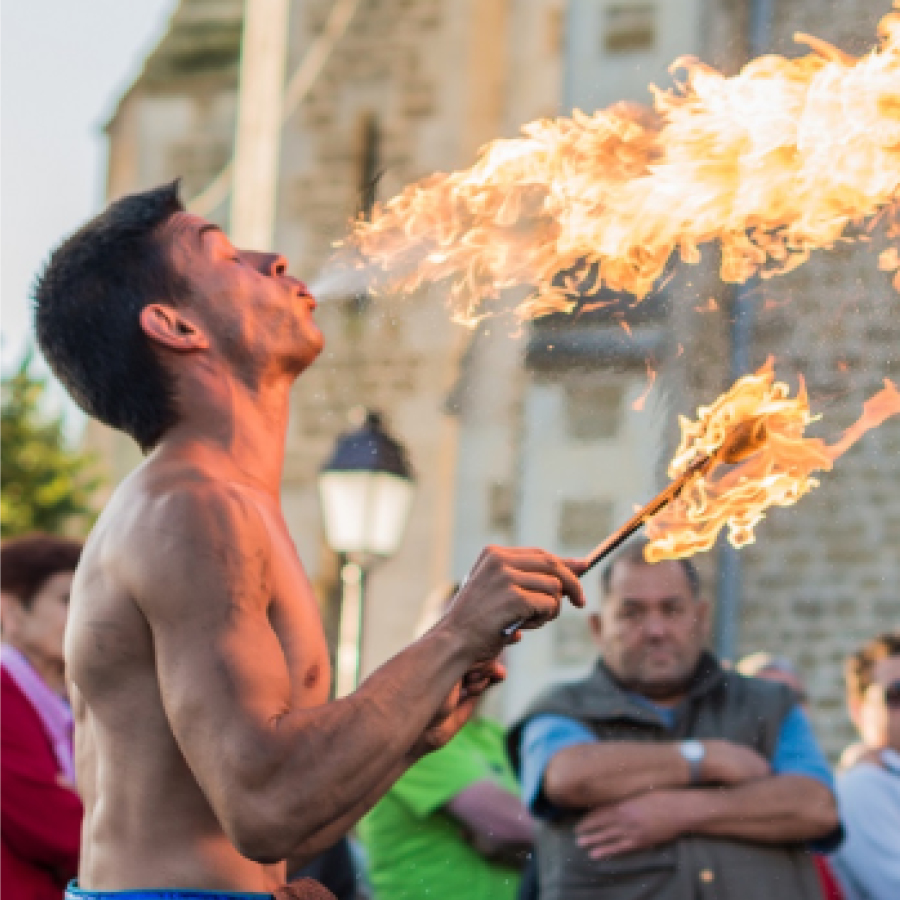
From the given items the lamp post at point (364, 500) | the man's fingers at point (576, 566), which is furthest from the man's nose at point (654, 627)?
the lamp post at point (364, 500)

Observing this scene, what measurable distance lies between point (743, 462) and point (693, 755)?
72 centimetres

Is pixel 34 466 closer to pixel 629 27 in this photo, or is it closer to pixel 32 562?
pixel 629 27

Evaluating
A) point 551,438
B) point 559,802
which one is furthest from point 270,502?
→ point 551,438

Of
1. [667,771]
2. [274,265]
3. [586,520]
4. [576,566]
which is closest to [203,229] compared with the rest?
[274,265]

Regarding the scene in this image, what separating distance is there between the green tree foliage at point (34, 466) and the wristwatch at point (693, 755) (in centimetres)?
762

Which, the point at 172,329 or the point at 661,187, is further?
the point at 661,187

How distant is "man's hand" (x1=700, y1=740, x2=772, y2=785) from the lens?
10.7 feet

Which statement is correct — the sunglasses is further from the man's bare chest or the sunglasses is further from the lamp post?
the man's bare chest

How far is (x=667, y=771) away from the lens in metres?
3.24

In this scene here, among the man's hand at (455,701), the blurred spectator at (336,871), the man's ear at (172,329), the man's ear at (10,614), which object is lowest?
the blurred spectator at (336,871)

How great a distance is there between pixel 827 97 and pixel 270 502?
4.09 feet

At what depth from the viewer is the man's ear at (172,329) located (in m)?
2.29

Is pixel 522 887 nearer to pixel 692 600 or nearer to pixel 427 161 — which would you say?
pixel 692 600

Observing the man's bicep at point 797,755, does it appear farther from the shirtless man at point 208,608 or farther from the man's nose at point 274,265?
the man's nose at point 274,265
